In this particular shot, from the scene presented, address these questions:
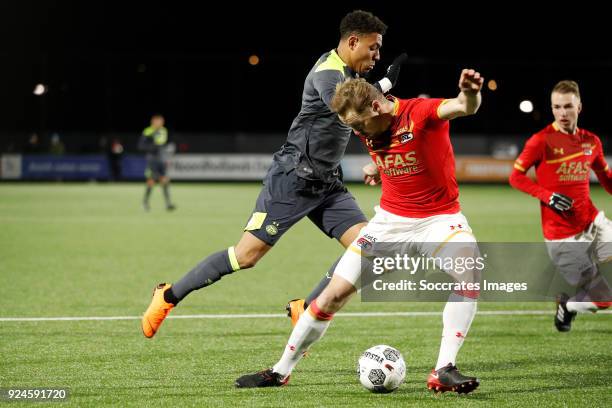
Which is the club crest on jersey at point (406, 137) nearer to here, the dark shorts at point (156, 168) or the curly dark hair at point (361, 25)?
the curly dark hair at point (361, 25)

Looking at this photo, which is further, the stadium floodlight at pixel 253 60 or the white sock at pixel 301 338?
the stadium floodlight at pixel 253 60

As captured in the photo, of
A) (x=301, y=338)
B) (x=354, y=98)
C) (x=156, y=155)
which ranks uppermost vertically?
(x=354, y=98)

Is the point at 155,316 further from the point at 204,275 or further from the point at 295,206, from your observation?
the point at 295,206

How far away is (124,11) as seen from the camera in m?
45.8

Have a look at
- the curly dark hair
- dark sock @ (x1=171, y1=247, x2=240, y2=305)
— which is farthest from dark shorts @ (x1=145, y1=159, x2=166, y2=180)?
the curly dark hair

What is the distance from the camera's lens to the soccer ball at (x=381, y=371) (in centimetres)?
539

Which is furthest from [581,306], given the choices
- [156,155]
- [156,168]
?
[156,155]

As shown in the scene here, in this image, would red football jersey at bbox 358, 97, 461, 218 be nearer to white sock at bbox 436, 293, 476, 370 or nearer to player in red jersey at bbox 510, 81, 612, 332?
white sock at bbox 436, 293, 476, 370

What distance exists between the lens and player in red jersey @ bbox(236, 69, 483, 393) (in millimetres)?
5179

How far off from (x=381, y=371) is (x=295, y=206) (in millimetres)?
1509

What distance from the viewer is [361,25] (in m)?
6.10

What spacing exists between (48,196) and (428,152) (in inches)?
851

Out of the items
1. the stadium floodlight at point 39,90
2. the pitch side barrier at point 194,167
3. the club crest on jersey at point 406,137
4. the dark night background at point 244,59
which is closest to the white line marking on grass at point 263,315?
the club crest on jersey at point 406,137

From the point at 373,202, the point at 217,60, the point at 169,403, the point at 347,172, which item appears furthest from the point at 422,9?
the point at 169,403
